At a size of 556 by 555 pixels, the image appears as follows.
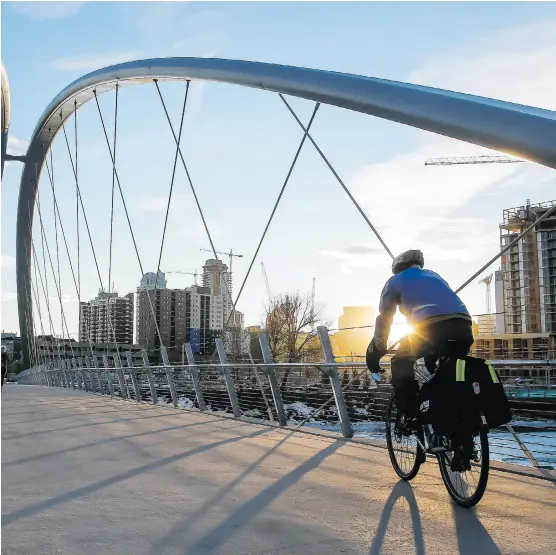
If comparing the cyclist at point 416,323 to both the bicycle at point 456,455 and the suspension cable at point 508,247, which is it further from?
the suspension cable at point 508,247

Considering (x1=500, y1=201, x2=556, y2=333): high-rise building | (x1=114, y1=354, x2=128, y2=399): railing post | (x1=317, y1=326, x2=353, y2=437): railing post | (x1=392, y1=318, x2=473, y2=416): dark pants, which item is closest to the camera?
(x1=392, y1=318, x2=473, y2=416): dark pants

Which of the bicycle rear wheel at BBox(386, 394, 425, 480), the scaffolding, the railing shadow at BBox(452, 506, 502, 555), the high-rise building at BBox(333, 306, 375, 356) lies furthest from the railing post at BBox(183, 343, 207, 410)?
the railing shadow at BBox(452, 506, 502, 555)

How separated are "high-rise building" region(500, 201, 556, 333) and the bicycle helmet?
1452 mm

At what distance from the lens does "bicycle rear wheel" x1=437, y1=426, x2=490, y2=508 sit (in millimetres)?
3150

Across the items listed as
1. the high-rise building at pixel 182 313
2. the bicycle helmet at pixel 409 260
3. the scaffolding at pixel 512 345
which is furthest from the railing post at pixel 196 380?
the high-rise building at pixel 182 313

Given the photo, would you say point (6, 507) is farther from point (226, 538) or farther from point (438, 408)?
point (438, 408)

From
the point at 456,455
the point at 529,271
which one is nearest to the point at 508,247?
the point at 529,271

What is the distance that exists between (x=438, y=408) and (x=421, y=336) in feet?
1.18

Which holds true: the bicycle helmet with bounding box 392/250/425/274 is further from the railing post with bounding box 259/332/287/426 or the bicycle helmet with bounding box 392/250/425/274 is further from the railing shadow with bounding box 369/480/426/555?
the railing post with bounding box 259/332/287/426

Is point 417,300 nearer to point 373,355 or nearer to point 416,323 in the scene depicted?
point 416,323

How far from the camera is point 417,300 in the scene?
11.6ft

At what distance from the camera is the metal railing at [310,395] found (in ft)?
15.1

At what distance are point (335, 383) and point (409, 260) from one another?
9.37 feet

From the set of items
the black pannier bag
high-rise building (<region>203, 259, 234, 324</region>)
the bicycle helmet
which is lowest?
the black pannier bag
